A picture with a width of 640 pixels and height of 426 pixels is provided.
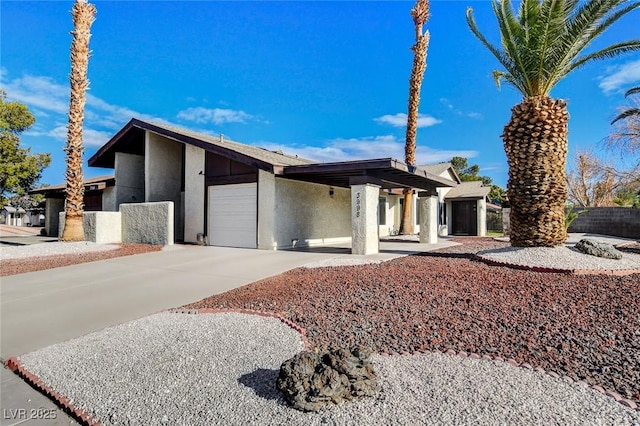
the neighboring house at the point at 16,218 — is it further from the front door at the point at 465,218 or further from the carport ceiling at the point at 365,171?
the front door at the point at 465,218

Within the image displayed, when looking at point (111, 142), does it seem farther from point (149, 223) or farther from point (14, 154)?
point (14, 154)

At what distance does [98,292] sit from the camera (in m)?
6.94

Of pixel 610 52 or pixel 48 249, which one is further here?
pixel 48 249

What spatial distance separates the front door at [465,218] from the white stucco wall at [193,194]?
18122 mm

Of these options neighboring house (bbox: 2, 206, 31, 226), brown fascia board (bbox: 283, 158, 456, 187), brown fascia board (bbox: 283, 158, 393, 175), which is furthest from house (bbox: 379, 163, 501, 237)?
neighboring house (bbox: 2, 206, 31, 226)

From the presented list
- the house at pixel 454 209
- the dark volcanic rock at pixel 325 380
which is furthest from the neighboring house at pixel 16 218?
the dark volcanic rock at pixel 325 380

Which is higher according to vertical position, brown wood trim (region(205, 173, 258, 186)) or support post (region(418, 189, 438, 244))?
brown wood trim (region(205, 173, 258, 186))

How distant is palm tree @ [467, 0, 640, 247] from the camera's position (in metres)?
8.93

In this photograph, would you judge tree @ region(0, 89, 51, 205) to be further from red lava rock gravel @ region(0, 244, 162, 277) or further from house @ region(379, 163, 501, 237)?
house @ region(379, 163, 501, 237)

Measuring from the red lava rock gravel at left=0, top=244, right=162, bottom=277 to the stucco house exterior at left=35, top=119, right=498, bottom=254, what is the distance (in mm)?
3009

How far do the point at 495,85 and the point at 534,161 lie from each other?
3304mm

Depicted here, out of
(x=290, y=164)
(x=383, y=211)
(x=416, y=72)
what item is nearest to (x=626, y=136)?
(x=416, y=72)

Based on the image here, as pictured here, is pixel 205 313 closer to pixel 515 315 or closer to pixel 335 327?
pixel 335 327

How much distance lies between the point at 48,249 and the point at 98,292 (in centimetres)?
778
